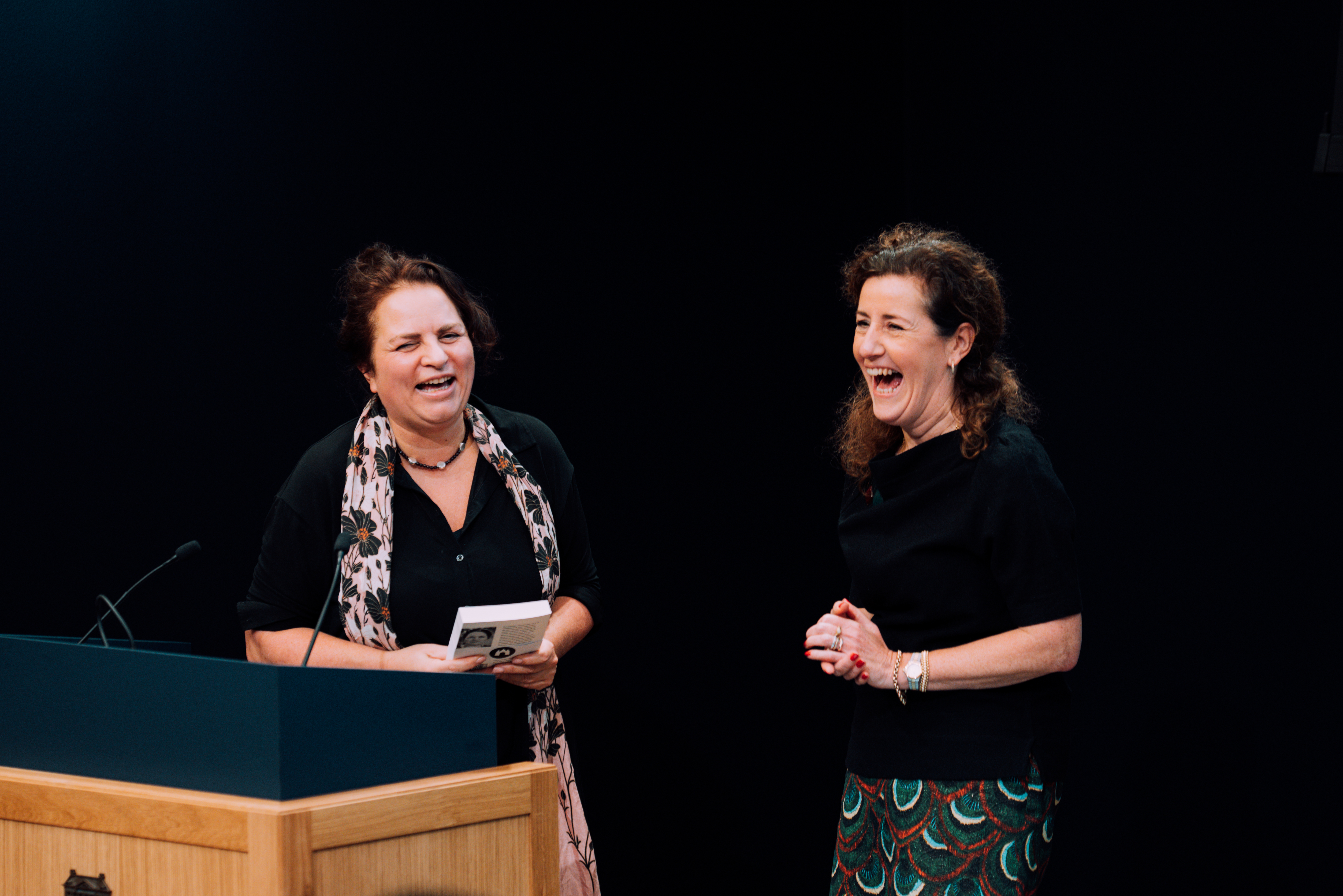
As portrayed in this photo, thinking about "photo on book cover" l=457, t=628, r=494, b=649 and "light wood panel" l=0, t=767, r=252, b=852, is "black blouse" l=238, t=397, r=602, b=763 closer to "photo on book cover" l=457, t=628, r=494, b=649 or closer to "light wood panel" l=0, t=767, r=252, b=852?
"photo on book cover" l=457, t=628, r=494, b=649

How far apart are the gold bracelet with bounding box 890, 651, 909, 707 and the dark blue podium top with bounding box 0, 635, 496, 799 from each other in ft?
1.91

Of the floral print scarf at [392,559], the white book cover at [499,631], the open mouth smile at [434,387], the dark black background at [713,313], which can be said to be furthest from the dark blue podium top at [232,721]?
the dark black background at [713,313]

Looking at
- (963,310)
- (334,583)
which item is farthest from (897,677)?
(334,583)

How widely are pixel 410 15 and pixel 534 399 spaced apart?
0.98m

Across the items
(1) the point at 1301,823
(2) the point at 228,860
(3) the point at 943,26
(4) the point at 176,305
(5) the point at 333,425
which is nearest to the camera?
(2) the point at 228,860

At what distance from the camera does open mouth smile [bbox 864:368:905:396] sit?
6.20 ft

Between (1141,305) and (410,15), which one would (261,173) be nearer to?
(410,15)

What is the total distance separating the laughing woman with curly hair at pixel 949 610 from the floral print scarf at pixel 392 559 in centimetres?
47

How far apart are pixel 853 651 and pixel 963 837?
289 mm

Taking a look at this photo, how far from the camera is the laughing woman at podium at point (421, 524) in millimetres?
2008

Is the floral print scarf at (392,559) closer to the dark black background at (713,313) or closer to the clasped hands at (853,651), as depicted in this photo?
the clasped hands at (853,651)

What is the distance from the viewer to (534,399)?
10.5 feet

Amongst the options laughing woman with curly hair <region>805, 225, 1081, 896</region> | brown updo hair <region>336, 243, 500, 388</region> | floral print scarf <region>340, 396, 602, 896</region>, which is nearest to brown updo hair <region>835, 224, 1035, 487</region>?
laughing woman with curly hair <region>805, 225, 1081, 896</region>

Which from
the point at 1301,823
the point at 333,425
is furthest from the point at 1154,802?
the point at 333,425
